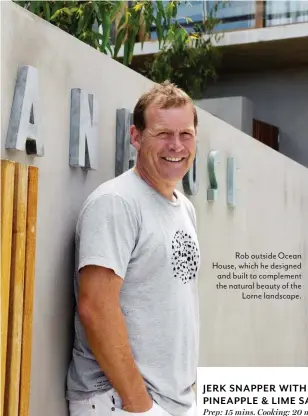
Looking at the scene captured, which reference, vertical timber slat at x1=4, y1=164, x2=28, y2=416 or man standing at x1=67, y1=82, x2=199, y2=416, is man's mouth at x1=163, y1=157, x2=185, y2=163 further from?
vertical timber slat at x1=4, y1=164, x2=28, y2=416

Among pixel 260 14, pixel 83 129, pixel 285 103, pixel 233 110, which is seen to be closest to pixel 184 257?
pixel 83 129

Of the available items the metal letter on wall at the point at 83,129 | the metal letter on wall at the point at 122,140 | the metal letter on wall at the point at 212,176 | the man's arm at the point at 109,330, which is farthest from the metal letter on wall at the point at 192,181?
the man's arm at the point at 109,330

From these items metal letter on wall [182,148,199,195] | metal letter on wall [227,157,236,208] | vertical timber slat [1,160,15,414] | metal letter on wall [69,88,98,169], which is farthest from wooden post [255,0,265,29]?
vertical timber slat [1,160,15,414]

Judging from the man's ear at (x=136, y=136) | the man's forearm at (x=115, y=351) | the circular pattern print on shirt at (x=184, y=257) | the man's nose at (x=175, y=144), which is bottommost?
the man's forearm at (x=115, y=351)

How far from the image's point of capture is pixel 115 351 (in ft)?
6.69

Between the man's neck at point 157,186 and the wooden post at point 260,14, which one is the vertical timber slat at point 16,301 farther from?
the wooden post at point 260,14

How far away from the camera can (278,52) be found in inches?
383

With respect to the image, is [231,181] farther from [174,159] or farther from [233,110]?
[233,110]

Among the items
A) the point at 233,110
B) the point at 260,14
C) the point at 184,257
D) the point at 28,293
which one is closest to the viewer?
the point at 28,293

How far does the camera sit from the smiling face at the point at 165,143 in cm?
228

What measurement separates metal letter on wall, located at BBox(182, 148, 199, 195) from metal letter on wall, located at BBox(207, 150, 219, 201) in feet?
0.66

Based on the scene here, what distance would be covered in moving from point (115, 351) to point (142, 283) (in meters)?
0.23

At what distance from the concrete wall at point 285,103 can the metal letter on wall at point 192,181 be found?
21.5 feet

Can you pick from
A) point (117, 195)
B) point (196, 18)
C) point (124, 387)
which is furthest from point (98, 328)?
point (196, 18)
